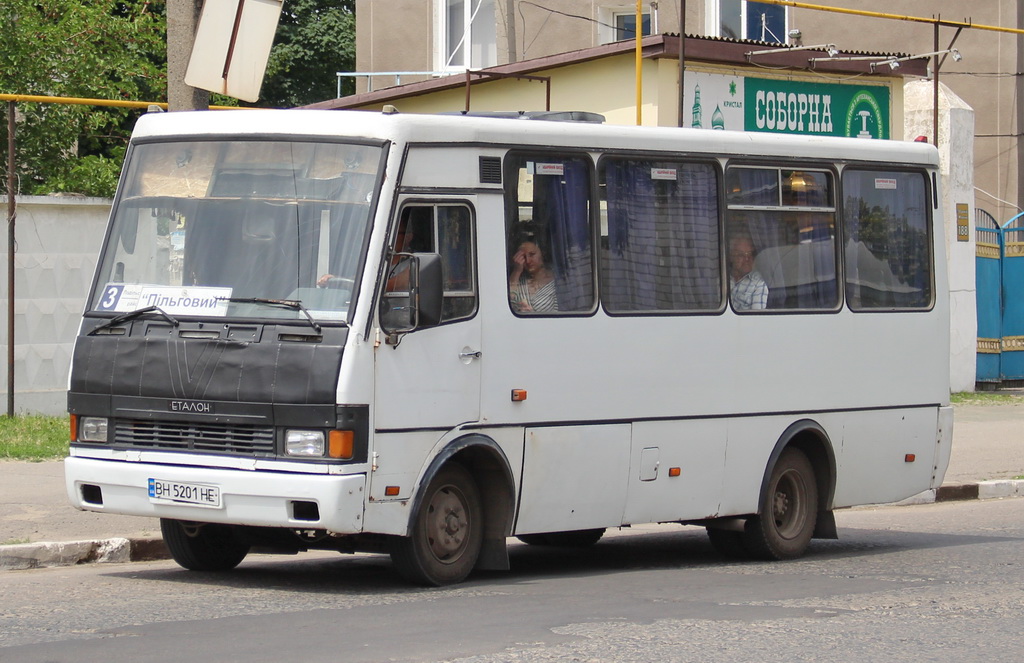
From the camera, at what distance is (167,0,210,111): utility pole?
37.4ft

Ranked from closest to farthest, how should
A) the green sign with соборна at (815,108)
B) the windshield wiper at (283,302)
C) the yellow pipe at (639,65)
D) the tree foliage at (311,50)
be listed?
the windshield wiper at (283,302)
the yellow pipe at (639,65)
the green sign with соборна at (815,108)
the tree foliage at (311,50)

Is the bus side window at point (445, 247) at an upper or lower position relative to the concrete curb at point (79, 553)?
upper

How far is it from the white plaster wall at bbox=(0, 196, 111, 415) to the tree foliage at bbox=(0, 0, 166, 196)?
1.65 m

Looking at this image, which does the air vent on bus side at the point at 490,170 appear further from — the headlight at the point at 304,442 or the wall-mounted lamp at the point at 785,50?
the wall-mounted lamp at the point at 785,50

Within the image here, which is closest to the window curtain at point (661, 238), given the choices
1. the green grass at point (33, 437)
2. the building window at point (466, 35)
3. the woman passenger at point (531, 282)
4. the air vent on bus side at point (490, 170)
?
the woman passenger at point (531, 282)

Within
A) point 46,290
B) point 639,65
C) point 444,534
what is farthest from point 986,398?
point 444,534

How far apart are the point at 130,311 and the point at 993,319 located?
19.0m

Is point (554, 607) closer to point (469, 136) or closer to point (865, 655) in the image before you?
point (865, 655)

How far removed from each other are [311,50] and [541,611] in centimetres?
3680

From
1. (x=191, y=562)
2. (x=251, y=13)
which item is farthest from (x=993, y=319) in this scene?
(x=191, y=562)

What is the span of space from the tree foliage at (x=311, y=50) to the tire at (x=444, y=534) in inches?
1349

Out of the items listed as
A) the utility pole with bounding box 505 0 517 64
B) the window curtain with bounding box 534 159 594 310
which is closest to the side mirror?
the window curtain with bounding box 534 159 594 310

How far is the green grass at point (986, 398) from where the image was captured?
22.8 metres

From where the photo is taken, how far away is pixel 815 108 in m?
22.8
